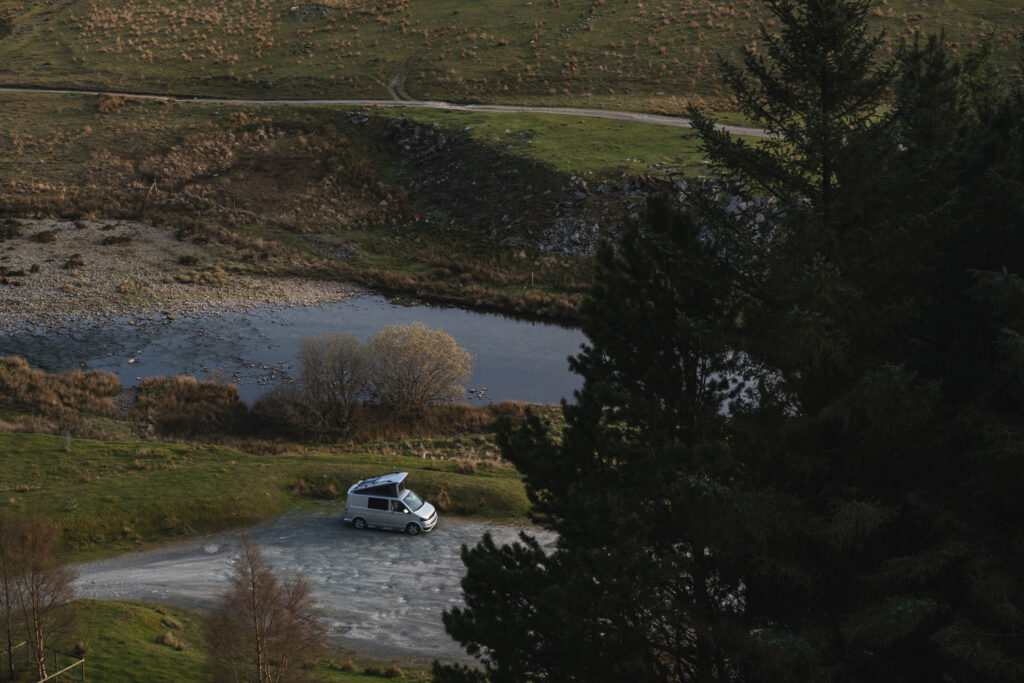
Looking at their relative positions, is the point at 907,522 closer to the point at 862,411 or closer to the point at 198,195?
the point at 862,411

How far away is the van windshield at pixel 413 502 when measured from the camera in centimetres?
3203

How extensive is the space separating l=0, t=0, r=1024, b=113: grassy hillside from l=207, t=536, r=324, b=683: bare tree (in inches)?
2522

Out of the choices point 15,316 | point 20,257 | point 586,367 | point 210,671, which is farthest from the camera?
point 20,257

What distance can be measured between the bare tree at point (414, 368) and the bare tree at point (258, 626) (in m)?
24.4

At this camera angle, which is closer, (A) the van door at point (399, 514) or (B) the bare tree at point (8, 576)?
(B) the bare tree at point (8, 576)

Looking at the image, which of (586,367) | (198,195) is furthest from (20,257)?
(586,367)

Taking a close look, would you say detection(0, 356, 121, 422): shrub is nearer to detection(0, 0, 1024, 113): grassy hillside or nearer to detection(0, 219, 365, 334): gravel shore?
detection(0, 219, 365, 334): gravel shore

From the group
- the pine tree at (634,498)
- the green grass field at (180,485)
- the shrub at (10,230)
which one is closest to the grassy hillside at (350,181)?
the shrub at (10,230)

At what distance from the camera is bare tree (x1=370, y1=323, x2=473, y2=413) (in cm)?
4497

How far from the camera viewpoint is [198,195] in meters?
73.6

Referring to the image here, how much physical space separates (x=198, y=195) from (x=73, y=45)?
41441mm

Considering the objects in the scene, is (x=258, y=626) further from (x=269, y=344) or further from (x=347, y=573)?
(x=269, y=344)

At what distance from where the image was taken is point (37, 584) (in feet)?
69.1

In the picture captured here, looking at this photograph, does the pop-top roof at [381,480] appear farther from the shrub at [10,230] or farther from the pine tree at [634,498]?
the shrub at [10,230]
